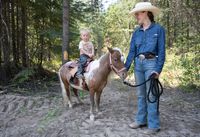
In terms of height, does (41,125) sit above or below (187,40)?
below

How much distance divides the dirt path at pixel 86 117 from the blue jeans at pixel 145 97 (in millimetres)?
241

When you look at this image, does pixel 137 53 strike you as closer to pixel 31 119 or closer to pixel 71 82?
pixel 71 82

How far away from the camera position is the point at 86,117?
6.85 meters

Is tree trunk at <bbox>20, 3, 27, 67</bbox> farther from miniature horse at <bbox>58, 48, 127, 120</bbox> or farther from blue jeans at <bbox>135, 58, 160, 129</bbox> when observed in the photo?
blue jeans at <bbox>135, 58, 160, 129</bbox>

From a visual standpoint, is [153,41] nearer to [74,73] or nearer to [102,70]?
[102,70]

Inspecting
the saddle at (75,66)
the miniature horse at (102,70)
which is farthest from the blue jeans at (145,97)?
the saddle at (75,66)

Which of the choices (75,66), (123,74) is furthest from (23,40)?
(123,74)

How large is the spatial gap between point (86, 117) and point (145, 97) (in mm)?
1588

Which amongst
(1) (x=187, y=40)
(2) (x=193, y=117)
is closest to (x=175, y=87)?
(1) (x=187, y=40)

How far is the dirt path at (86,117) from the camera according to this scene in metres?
5.97

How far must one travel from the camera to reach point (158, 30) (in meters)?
5.39

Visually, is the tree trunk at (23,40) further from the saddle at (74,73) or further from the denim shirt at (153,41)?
the denim shirt at (153,41)

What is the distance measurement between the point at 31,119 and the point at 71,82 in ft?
3.95

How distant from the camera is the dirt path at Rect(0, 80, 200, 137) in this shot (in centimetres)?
597
